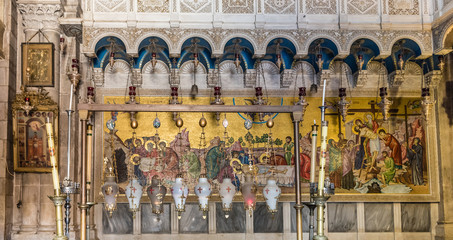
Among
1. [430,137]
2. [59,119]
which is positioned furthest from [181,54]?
[430,137]

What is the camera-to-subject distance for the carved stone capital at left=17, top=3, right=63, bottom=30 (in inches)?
378

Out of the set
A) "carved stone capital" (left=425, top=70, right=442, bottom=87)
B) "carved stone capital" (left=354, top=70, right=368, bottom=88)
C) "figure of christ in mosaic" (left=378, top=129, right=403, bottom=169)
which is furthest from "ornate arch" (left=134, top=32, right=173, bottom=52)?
"carved stone capital" (left=425, top=70, right=442, bottom=87)

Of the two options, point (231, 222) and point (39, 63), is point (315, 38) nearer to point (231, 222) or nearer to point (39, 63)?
point (231, 222)

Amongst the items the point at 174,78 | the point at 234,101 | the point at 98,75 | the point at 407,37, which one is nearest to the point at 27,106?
the point at 98,75

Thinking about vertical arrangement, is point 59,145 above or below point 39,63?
below

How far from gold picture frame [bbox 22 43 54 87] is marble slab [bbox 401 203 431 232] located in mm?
7069

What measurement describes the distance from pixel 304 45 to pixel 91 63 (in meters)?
4.05

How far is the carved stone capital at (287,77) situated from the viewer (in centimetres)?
1062

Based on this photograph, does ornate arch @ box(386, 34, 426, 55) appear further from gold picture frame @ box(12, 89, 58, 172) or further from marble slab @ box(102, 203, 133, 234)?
gold picture frame @ box(12, 89, 58, 172)

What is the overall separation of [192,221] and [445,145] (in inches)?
203

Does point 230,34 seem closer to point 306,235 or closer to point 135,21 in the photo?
point 135,21

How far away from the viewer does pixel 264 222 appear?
1057 cm

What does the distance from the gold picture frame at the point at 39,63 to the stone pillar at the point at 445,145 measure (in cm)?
739

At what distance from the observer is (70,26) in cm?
959
